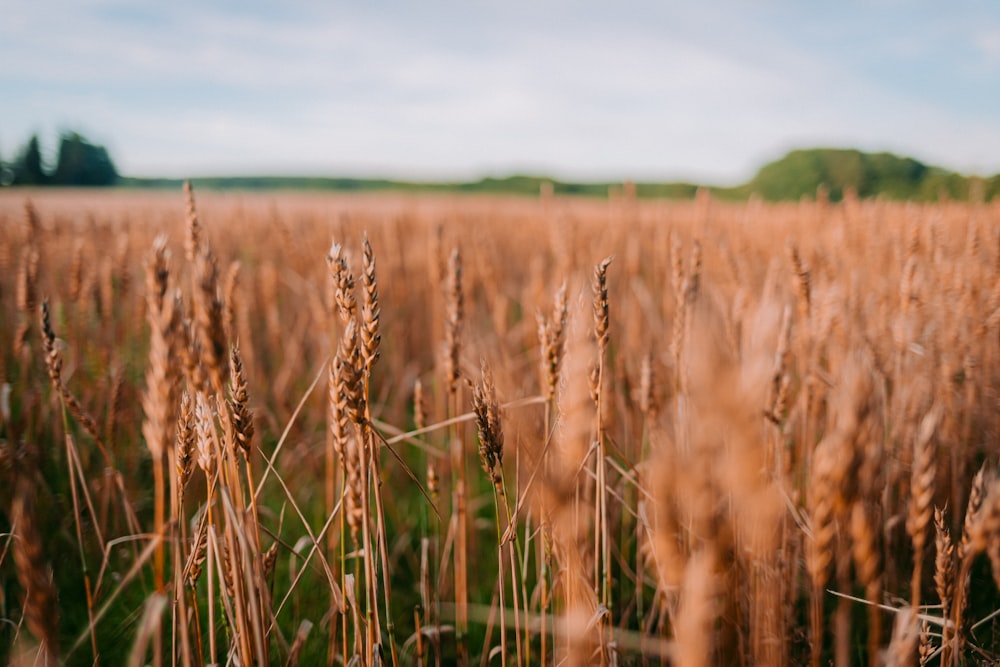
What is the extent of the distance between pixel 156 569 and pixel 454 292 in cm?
76

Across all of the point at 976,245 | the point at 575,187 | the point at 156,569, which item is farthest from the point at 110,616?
the point at 575,187

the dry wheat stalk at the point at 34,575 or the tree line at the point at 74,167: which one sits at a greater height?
the tree line at the point at 74,167

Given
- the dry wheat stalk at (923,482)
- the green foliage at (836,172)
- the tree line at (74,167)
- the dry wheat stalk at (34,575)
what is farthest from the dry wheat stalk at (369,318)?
the tree line at (74,167)

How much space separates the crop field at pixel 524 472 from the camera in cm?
63

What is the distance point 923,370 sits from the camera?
6.82ft

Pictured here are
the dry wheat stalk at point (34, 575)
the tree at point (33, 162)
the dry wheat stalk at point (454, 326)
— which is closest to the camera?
the dry wheat stalk at point (34, 575)

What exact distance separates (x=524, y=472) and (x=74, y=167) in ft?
114

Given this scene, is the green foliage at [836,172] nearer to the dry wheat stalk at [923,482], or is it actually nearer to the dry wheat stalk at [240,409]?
the dry wheat stalk at [923,482]

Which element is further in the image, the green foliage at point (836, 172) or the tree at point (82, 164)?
the tree at point (82, 164)

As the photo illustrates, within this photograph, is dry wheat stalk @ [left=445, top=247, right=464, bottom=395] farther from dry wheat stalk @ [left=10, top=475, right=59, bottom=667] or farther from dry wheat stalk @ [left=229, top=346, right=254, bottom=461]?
dry wheat stalk @ [left=10, top=475, right=59, bottom=667]

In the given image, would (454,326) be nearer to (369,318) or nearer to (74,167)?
(369,318)

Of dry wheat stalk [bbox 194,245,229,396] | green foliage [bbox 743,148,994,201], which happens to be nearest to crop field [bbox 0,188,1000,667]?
dry wheat stalk [bbox 194,245,229,396]

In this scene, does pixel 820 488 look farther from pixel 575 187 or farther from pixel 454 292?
pixel 575 187

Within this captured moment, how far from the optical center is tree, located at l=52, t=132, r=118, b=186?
25.1 metres
